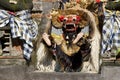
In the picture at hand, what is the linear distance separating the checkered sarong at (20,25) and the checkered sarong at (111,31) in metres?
1.21

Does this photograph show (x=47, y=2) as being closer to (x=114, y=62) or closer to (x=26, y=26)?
(x=26, y=26)

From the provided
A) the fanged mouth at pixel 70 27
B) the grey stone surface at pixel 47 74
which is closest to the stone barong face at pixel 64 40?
the fanged mouth at pixel 70 27

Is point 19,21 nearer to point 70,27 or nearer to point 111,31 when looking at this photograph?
point 70,27

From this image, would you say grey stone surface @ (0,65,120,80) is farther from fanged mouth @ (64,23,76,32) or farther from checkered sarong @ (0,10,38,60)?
fanged mouth @ (64,23,76,32)

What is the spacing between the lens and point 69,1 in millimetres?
11016

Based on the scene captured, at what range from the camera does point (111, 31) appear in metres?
10.3

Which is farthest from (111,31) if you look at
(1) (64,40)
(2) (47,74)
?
(2) (47,74)

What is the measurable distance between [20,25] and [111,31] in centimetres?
148

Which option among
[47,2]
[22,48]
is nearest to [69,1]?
[47,2]

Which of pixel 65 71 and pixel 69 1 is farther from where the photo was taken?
pixel 69 1

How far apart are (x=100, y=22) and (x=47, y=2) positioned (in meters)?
1.17

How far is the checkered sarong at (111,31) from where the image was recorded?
1024 cm

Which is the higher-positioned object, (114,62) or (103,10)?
(103,10)

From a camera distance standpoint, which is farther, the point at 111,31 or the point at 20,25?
the point at 20,25
